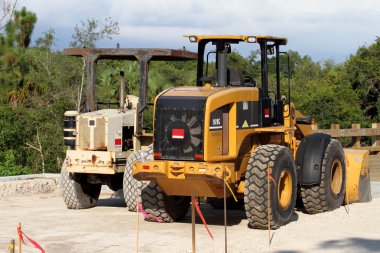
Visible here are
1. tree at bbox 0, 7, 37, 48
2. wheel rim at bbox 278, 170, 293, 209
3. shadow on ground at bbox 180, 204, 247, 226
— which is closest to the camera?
wheel rim at bbox 278, 170, 293, 209

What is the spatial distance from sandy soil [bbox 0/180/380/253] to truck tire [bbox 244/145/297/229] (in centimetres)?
20

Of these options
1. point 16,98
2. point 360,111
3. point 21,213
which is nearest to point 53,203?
point 21,213

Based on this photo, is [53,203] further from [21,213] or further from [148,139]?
[148,139]

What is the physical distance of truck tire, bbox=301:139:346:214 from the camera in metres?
13.6

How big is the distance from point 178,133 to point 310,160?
108 inches

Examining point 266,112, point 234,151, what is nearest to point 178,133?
point 234,151

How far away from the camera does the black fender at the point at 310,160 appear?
1354 centimetres

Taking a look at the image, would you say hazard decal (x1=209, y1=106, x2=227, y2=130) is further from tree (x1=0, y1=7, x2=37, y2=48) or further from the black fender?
tree (x1=0, y1=7, x2=37, y2=48)

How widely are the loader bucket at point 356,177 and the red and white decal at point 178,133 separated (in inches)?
166

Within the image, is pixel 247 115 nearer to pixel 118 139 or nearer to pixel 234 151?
pixel 234 151

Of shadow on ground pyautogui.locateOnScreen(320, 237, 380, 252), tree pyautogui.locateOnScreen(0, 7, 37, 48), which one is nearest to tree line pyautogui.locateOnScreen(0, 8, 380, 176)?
tree pyautogui.locateOnScreen(0, 7, 37, 48)

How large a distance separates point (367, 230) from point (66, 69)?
19.1 metres

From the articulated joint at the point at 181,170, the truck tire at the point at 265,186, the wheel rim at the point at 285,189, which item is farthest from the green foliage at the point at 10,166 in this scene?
the truck tire at the point at 265,186

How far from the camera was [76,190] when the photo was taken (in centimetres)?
1501
